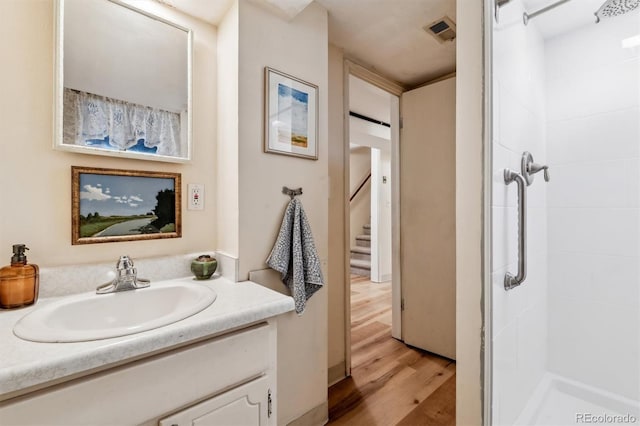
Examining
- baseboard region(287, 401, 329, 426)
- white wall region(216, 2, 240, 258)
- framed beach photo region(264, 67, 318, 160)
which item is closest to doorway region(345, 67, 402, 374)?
baseboard region(287, 401, 329, 426)

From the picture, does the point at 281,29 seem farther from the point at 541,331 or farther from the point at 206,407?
the point at 541,331

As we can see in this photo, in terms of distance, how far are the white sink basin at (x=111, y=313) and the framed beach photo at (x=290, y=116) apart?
0.71 meters

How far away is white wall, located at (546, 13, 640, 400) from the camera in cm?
150

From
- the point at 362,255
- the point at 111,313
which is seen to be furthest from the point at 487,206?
the point at 362,255

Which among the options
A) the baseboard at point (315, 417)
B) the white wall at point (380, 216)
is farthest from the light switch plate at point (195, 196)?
the white wall at point (380, 216)

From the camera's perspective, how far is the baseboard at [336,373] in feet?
5.94

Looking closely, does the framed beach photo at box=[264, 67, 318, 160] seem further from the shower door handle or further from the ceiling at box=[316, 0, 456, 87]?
the shower door handle

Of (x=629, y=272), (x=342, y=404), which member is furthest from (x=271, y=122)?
(x=629, y=272)

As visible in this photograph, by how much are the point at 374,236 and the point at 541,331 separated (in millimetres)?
2739

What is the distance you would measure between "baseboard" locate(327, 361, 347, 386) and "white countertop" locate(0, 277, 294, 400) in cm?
117

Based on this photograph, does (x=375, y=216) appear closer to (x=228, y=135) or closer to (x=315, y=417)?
(x=315, y=417)

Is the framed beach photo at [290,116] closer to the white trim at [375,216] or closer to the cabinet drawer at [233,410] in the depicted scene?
the cabinet drawer at [233,410]

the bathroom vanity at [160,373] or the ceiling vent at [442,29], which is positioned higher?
the ceiling vent at [442,29]

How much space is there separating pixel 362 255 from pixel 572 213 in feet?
11.8
